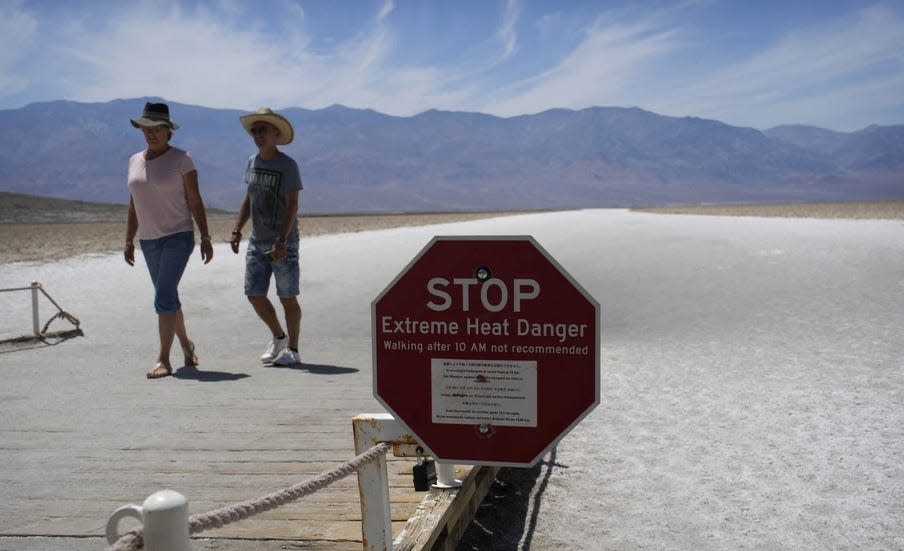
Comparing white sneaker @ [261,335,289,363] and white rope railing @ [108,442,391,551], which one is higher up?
white rope railing @ [108,442,391,551]

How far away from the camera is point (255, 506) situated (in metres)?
1.94

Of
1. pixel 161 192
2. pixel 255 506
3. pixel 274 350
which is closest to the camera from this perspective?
pixel 255 506

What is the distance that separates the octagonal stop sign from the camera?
2.27m

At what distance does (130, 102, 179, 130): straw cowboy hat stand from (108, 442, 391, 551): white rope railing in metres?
3.89

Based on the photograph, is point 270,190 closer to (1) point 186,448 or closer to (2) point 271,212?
(2) point 271,212

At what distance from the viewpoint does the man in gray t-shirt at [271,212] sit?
6.02 metres

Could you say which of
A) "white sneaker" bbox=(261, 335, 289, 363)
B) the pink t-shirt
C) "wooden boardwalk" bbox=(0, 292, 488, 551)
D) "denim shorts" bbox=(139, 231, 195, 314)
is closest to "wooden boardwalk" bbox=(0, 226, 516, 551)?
"wooden boardwalk" bbox=(0, 292, 488, 551)

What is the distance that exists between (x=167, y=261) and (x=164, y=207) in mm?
350

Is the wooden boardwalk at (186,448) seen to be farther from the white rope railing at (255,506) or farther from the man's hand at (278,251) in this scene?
the man's hand at (278,251)

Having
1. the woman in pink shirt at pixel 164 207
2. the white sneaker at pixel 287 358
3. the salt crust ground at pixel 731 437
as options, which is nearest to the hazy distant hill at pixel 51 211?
the salt crust ground at pixel 731 437

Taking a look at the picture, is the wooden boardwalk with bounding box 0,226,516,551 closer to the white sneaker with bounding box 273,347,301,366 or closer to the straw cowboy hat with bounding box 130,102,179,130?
the white sneaker with bounding box 273,347,301,366

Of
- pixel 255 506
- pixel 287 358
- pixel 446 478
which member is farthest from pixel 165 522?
pixel 287 358

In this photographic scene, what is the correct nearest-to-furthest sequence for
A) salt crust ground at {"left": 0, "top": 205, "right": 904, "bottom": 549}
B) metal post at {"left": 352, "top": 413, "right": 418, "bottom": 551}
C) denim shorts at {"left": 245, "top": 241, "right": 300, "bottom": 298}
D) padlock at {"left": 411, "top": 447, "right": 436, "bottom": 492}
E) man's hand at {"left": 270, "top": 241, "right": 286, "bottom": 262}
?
metal post at {"left": 352, "top": 413, "right": 418, "bottom": 551}, padlock at {"left": 411, "top": 447, "right": 436, "bottom": 492}, salt crust ground at {"left": 0, "top": 205, "right": 904, "bottom": 549}, man's hand at {"left": 270, "top": 241, "right": 286, "bottom": 262}, denim shorts at {"left": 245, "top": 241, "right": 300, "bottom": 298}

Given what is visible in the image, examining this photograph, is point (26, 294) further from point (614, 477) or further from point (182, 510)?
point (182, 510)
